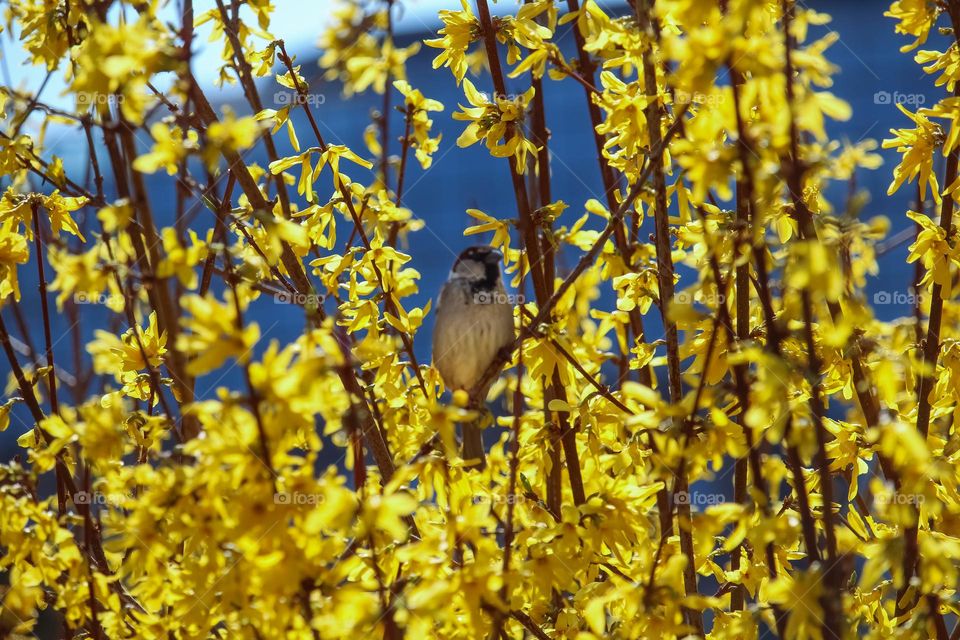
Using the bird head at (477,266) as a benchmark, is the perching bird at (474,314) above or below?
below

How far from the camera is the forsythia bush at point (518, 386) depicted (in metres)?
1.10

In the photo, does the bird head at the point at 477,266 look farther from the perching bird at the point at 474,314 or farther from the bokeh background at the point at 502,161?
the bokeh background at the point at 502,161

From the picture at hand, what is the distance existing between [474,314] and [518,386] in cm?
223

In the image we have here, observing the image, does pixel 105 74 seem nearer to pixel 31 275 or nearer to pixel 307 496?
pixel 307 496

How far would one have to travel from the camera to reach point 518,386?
Answer: 52.5 inches

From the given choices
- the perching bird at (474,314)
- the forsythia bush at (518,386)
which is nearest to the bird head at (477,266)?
the perching bird at (474,314)

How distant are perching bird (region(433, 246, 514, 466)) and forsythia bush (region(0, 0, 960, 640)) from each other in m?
1.08

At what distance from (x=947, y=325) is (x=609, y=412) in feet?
2.61

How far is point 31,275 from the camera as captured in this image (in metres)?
10.3

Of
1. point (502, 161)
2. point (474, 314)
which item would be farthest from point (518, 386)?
point (502, 161)

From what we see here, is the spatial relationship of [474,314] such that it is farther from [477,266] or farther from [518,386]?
[518,386]

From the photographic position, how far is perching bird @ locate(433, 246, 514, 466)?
3533mm

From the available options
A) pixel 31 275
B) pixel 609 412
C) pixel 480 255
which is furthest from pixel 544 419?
pixel 31 275

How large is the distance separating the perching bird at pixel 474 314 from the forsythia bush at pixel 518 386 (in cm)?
108
